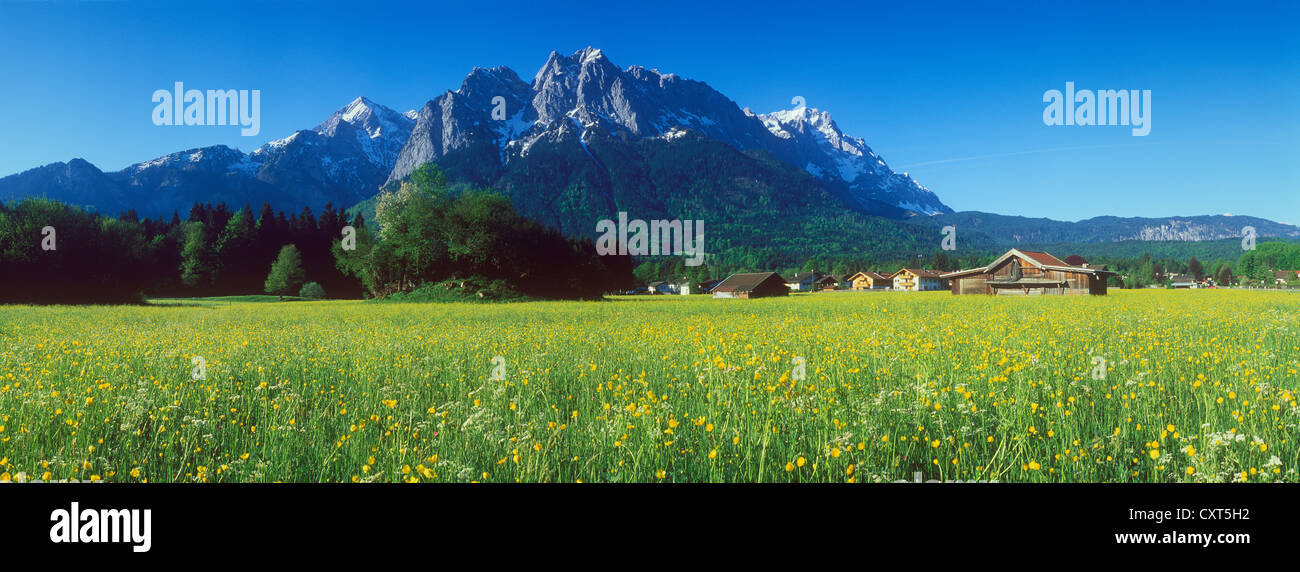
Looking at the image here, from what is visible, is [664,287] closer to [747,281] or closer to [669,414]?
[747,281]

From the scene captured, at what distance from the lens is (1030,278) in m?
58.3

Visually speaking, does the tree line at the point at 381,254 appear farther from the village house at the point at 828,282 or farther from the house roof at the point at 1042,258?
the village house at the point at 828,282

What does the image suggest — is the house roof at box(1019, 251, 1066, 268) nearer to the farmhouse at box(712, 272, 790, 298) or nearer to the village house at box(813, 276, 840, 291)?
the farmhouse at box(712, 272, 790, 298)

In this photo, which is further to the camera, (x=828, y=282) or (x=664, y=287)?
(x=828, y=282)

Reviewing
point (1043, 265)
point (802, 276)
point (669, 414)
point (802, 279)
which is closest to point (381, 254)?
point (669, 414)

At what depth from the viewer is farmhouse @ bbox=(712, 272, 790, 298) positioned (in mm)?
83750

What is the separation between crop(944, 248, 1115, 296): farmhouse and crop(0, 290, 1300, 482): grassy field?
55218mm

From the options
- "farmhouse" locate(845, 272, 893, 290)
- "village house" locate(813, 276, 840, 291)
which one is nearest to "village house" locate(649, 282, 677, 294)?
"village house" locate(813, 276, 840, 291)

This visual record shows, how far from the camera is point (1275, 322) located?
12.8m

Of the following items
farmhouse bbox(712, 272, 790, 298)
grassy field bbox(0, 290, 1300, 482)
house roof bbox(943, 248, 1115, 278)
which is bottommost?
grassy field bbox(0, 290, 1300, 482)

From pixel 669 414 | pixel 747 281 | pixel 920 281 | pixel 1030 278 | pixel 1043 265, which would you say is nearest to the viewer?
pixel 669 414

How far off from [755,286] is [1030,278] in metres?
35.4
